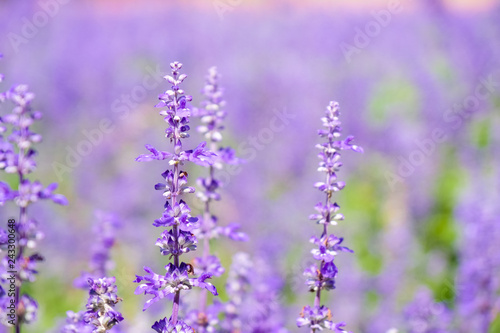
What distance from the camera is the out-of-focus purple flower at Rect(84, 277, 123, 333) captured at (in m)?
2.73

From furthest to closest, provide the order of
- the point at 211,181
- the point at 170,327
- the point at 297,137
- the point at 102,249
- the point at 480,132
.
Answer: the point at 297,137 → the point at 480,132 → the point at 102,249 → the point at 211,181 → the point at 170,327

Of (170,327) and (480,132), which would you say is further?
(480,132)

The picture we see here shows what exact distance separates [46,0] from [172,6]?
852cm

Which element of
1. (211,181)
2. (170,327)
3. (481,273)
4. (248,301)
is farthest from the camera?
Result: (481,273)

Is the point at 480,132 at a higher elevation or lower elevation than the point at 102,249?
higher

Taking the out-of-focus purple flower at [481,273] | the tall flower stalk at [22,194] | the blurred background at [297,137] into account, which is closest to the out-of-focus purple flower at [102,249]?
the blurred background at [297,137]

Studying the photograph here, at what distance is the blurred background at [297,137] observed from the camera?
7.89 metres

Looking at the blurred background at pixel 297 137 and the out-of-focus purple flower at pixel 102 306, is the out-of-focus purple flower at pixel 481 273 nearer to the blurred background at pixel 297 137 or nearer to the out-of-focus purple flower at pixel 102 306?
the blurred background at pixel 297 137

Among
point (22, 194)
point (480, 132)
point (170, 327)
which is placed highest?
point (480, 132)

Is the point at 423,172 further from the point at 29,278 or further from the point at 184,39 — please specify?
the point at 184,39

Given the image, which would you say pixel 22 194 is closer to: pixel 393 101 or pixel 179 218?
pixel 179 218

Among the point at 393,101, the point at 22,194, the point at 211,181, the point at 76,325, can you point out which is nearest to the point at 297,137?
the point at 393,101

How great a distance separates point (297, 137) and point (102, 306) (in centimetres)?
1337

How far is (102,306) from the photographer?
108 inches
